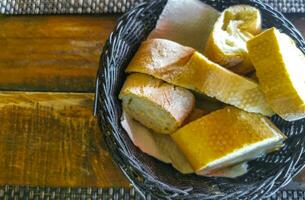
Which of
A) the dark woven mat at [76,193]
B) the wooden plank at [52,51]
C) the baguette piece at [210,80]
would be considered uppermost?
the baguette piece at [210,80]

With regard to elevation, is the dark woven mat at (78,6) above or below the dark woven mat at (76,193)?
above

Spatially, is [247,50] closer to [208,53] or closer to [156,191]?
[208,53]

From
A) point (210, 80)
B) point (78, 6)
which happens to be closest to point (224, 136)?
point (210, 80)

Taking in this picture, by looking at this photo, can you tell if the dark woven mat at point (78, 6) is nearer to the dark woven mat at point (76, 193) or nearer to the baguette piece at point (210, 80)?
the baguette piece at point (210, 80)

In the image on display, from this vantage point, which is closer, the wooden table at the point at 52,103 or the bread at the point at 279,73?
the bread at the point at 279,73

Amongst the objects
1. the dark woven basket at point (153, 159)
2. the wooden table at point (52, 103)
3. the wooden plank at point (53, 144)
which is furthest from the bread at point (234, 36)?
the wooden plank at point (53, 144)

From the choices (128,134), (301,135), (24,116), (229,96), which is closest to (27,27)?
(24,116)

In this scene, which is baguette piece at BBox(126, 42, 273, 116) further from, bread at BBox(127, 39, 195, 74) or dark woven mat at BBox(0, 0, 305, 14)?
dark woven mat at BBox(0, 0, 305, 14)
